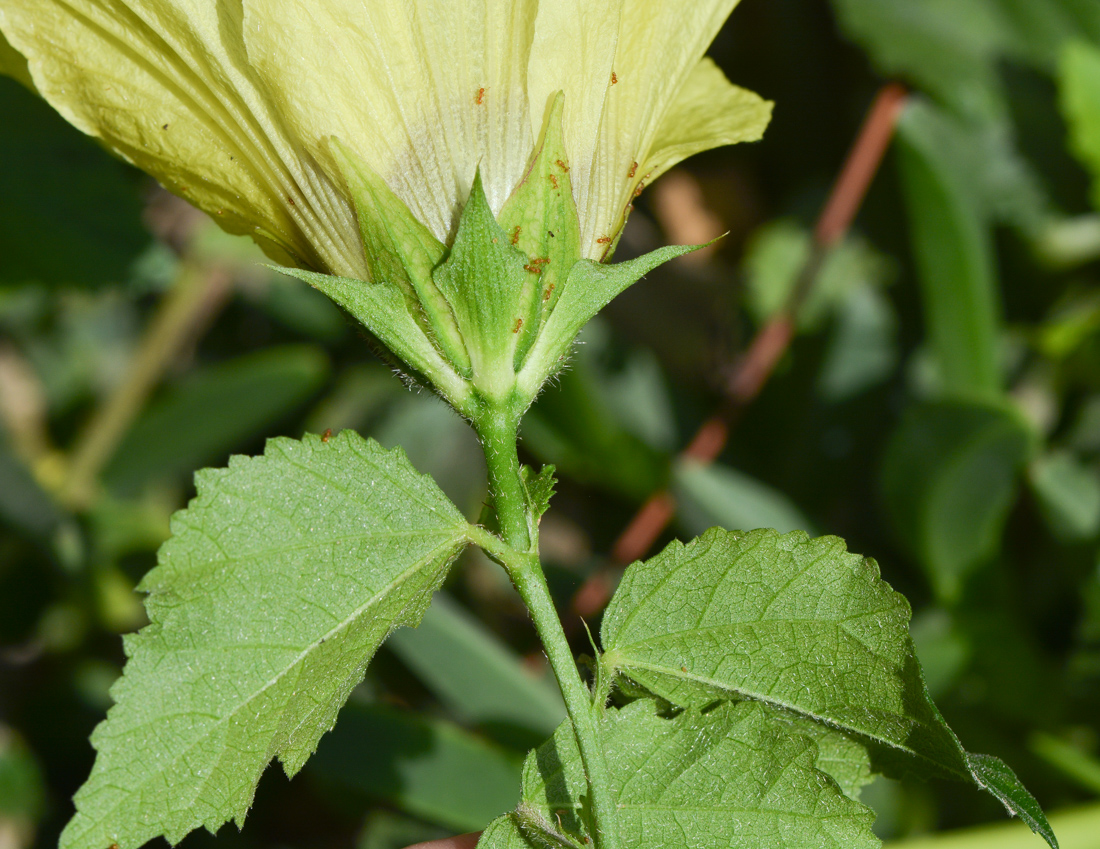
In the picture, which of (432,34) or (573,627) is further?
(573,627)

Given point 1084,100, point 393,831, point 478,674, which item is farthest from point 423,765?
point 1084,100

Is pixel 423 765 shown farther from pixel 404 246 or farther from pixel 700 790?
pixel 404 246

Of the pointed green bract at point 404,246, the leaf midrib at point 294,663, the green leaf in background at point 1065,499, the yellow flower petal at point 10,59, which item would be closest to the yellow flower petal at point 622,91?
the pointed green bract at point 404,246

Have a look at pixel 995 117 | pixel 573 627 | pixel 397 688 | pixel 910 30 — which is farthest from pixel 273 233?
pixel 995 117

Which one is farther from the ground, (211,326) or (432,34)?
(432,34)

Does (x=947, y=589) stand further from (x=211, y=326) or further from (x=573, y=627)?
(x=211, y=326)

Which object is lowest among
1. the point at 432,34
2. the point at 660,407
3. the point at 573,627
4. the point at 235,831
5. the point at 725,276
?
the point at 235,831

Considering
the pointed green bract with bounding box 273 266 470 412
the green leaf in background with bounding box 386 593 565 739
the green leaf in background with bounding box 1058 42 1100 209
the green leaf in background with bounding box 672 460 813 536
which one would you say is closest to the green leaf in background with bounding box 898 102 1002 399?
the green leaf in background with bounding box 1058 42 1100 209

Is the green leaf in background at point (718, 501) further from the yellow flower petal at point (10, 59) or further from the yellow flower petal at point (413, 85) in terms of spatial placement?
the yellow flower petal at point (10, 59)

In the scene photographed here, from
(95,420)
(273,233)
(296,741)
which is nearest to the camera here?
(296,741)
